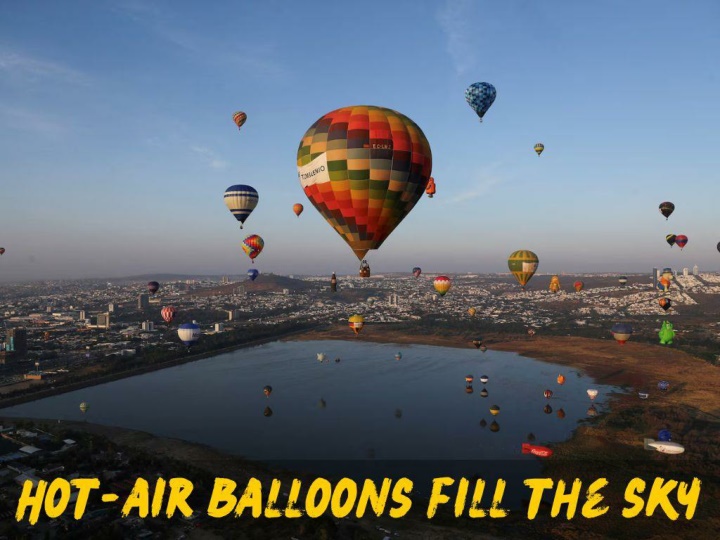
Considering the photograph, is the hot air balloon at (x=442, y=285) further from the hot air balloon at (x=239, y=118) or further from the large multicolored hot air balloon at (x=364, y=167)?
the large multicolored hot air balloon at (x=364, y=167)

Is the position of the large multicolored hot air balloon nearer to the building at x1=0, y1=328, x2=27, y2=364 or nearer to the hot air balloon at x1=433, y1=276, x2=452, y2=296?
the hot air balloon at x1=433, y1=276, x2=452, y2=296

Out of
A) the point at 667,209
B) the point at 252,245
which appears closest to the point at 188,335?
the point at 252,245

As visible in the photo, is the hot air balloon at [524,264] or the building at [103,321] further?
the building at [103,321]

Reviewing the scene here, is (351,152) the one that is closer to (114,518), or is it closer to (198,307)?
(114,518)

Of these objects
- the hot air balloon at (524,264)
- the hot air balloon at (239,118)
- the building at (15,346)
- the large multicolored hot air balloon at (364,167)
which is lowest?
the building at (15,346)

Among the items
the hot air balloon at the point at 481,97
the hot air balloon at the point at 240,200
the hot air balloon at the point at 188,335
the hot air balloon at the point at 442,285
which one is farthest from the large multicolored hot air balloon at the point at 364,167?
the hot air balloon at the point at 442,285

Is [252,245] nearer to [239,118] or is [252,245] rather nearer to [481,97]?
[239,118]

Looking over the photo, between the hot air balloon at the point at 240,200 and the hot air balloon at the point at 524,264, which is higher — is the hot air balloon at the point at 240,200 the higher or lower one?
the higher one
